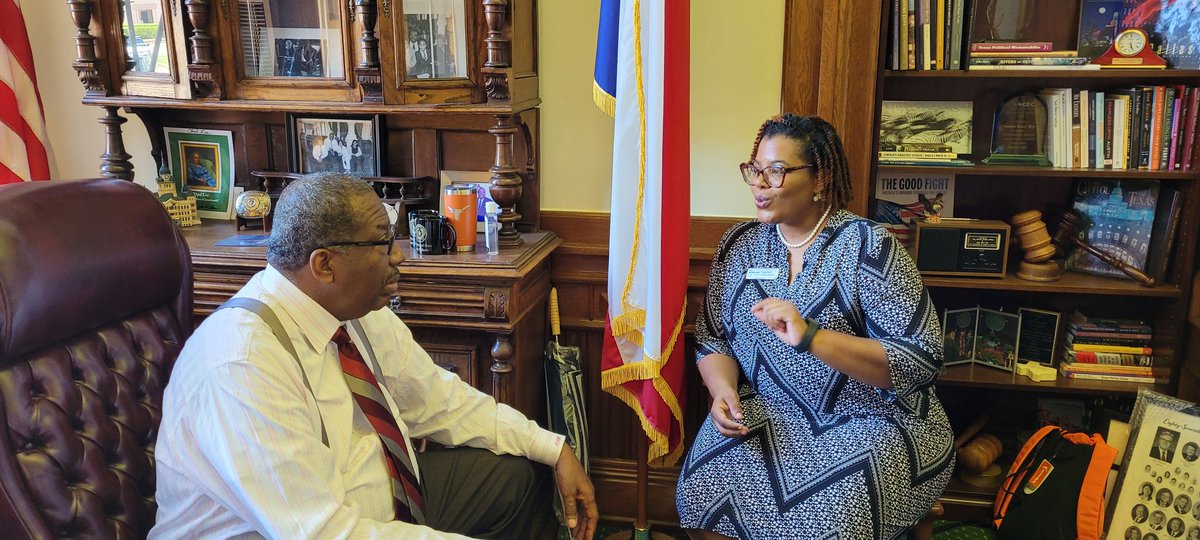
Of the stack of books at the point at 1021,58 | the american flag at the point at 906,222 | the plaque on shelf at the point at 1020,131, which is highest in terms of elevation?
the stack of books at the point at 1021,58

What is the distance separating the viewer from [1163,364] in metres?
2.46

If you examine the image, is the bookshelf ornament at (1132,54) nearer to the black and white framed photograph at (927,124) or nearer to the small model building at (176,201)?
the black and white framed photograph at (927,124)

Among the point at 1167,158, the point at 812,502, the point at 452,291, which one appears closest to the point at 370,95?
the point at 452,291

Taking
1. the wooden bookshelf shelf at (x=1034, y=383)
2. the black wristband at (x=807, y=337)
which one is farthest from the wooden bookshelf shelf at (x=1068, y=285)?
the black wristband at (x=807, y=337)

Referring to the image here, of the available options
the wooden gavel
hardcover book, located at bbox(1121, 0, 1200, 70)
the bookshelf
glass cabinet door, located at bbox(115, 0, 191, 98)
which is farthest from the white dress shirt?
hardcover book, located at bbox(1121, 0, 1200, 70)

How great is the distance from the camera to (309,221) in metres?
1.37

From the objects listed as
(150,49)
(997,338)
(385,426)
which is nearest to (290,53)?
(150,49)

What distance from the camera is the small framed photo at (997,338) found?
8.42ft

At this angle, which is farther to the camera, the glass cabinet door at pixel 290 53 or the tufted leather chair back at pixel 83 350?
the glass cabinet door at pixel 290 53

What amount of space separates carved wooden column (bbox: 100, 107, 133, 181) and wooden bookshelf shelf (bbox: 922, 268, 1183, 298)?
2.32m

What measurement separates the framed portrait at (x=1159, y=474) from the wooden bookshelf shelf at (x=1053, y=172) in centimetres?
58

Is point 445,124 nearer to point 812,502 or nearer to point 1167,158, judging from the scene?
point 812,502

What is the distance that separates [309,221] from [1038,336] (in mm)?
2153

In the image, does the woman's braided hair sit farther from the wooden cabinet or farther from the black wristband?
the wooden cabinet
